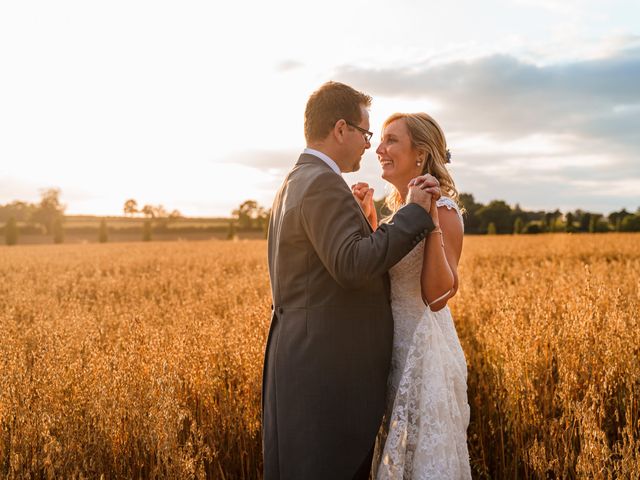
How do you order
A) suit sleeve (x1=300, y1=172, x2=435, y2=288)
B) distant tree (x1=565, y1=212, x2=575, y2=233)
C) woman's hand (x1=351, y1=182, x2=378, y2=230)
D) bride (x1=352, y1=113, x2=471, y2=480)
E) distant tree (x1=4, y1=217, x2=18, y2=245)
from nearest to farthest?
suit sleeve (x1=300, y1=172, x2=435, y2=288) → bride (x1=352, y1=113, x2=471, y2=480) → woman's hand (x1=351, y1=182, x2=378, y2=230) → distant tree (x1=4, y1=217, x2=18, y2=245) → distant tree (x1=565, y1=212, x2=575, y2=233)

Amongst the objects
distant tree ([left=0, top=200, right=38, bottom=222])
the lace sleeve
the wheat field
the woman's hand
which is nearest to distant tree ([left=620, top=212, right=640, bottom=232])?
the wheat field

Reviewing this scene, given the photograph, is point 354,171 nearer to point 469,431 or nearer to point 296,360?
point 296,360

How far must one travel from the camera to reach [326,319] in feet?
7.67

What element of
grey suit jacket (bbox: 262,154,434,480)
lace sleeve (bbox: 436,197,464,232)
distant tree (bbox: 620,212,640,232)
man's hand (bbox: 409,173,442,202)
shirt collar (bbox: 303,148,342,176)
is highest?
distant tree (bbox: 620,212,640,232)

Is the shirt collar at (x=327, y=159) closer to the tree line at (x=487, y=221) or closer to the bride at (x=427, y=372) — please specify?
the bride at (x=427, y=372)

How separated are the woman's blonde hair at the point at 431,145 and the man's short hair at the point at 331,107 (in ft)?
2.22

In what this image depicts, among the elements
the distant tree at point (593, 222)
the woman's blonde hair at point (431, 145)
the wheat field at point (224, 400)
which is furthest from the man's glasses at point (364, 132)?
the distant tree at point (593, 222)

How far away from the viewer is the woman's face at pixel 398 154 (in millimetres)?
3176

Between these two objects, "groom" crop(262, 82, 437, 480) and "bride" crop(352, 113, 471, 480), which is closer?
"groom" crop(262, 82, 437, 480)

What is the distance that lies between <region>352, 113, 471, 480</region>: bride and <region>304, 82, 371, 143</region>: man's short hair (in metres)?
0.59

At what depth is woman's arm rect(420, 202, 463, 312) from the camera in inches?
99.3

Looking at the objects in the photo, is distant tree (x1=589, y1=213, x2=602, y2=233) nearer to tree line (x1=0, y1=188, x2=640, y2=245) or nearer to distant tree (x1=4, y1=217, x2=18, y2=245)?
tree line (x1=0, y1=188, x2=640, y2=245)

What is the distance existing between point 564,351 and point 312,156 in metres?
2.81

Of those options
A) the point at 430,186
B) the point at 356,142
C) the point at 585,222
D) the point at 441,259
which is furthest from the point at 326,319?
the point at 585,222
